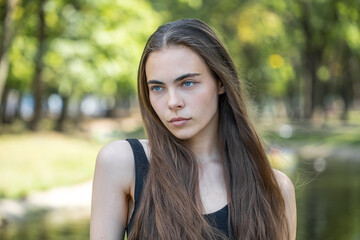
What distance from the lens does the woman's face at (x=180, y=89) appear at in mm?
2068

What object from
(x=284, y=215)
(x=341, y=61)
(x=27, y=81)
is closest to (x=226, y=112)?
(x=284, y=215)

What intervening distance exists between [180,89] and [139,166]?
299 mm

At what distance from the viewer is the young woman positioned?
6.59 feet

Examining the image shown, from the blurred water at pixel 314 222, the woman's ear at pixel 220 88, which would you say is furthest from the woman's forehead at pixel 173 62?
the blurred water at pixel 314 222

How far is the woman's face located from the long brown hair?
0.12ft

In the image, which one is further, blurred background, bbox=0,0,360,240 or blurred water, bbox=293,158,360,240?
Answer: blurred background, bbox=0,0,360,240

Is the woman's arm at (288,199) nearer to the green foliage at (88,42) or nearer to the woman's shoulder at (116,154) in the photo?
the woman's shoulder at (116,154)

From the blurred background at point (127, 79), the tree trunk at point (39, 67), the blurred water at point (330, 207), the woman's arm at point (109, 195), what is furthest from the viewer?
the tree trunk at point (39, 67)

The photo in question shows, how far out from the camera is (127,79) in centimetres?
2244

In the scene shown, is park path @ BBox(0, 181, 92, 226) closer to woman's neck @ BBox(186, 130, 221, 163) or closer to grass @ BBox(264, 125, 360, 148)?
woman's neck @ BBox(186, 130, 221, 163)

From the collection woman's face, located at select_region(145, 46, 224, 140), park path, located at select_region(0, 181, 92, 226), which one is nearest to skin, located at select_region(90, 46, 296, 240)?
woman's face, located at select_region(145, 46, 224, 140)

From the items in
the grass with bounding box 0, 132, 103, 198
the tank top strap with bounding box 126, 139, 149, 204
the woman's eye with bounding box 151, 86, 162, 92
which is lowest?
the grass with bounding box 0, 132, 103, 198

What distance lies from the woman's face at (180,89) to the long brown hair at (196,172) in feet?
0.12

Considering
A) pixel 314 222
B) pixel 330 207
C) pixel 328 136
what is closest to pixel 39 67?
pixel 330 207
